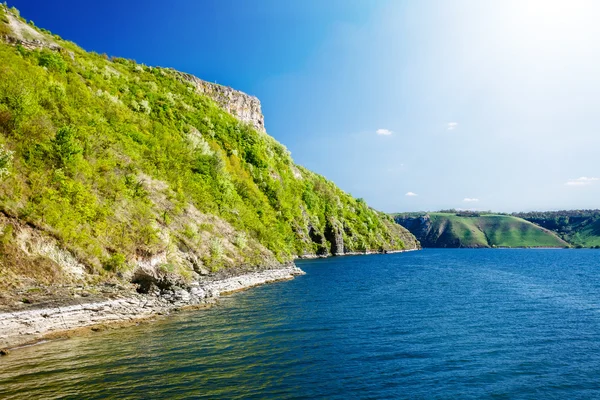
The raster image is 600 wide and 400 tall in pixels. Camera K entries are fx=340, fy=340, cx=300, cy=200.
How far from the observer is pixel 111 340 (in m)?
21.4

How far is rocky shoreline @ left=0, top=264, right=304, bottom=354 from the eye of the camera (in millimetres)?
19861

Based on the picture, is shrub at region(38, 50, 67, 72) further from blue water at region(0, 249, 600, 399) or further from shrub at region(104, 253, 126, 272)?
blue water at region(0, 249, 600, 399)

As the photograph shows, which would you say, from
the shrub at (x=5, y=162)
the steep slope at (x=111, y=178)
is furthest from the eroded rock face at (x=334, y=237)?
the shrub at (x=5, y=162)

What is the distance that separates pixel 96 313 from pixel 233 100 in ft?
356

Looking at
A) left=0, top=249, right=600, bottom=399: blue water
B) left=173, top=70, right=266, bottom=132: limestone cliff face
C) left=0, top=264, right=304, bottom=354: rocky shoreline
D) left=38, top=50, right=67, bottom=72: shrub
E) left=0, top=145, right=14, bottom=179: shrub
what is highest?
left=173, top=70, right=266, bottom=132: limestone cliff face

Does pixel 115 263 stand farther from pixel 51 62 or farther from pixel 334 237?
pixel 334 237

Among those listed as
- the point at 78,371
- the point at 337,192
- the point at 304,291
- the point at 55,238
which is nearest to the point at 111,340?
the point at 78,371

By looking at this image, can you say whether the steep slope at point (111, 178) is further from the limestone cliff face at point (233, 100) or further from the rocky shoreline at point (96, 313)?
the limestone cliff face at point (233, 100)

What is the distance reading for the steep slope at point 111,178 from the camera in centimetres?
2541

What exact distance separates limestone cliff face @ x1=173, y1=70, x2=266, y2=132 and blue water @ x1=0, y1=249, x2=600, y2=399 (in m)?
90.4

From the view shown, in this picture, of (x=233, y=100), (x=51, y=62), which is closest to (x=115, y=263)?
(x=51, y=62)

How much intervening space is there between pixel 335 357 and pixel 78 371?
13106 millimetres

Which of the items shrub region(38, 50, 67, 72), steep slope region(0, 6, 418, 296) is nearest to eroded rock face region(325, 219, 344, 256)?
steep slope region(0, 6, 418, 296)

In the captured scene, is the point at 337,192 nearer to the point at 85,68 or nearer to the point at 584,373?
the point at 85,68
